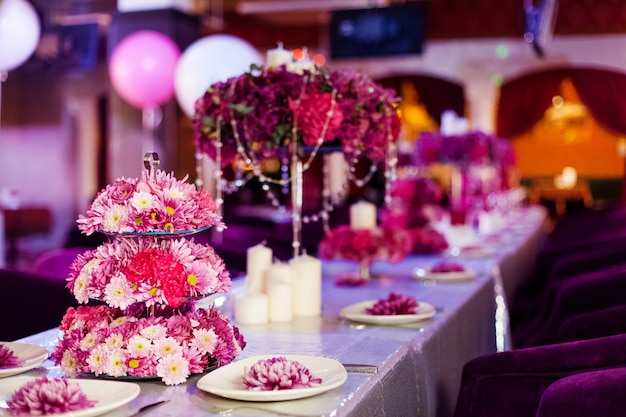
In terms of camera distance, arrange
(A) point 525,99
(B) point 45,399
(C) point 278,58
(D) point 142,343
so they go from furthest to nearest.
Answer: (A) point 525,99 → (C) point 278,58 → (D) point 142,343 → (B) point 45,399

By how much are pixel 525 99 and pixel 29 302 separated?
10.3 meters

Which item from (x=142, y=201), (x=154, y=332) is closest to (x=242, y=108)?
(x=142, y=201)

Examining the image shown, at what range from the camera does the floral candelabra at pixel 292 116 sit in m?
2.83

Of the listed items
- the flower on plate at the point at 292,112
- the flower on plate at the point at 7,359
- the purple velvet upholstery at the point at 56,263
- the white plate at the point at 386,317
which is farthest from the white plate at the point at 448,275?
the flower on plate at the point at 7,359

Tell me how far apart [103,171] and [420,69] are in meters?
5.07

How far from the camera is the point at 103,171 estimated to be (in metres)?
13.6

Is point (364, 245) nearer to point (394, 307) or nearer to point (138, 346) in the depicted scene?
point (394, 307)

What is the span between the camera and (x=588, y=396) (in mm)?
1791

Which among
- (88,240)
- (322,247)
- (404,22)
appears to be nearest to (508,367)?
(322,247)

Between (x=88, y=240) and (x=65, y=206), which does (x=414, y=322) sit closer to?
(x=88, y=240)

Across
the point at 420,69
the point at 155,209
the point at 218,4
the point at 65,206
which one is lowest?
the point at 65,206

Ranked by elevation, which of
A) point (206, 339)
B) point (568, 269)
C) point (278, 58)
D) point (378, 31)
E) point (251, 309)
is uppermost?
point (378, 31)

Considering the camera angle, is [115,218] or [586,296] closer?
[115,218]

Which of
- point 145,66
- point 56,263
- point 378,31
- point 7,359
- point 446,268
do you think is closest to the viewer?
point 7,359
